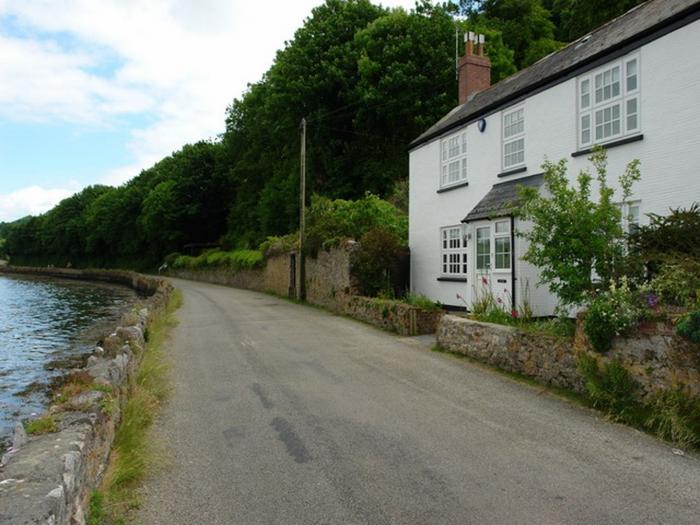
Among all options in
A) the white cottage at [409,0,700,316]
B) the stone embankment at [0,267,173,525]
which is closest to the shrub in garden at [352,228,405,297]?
the white cottage at [409,0,700,316]

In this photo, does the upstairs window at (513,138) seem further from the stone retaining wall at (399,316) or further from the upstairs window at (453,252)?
the stone retaining wall at (399,316)

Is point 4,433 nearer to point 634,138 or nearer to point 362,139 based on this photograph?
point 634,138

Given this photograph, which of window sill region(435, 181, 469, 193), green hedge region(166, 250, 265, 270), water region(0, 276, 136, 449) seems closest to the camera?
water region(0, 276, 136, 449)

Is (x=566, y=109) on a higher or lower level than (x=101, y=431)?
higher

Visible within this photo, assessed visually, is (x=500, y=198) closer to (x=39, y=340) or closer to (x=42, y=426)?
(x=42, y=426)

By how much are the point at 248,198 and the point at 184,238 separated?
43.9 feet

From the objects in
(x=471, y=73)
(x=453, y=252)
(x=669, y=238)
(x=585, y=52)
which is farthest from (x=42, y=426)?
(x=471, y=73)

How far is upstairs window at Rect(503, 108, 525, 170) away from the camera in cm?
1491

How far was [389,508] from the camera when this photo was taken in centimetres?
447

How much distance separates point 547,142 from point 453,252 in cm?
512

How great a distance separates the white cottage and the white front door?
32mm

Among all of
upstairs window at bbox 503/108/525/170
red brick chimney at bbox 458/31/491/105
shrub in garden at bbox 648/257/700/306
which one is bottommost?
shrub in garden at bbox 648/257/700/306

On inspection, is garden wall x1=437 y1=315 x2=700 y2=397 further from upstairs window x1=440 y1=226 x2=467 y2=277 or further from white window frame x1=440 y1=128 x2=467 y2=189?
white window frame x1=440 y1=128 x2=467 y2=189

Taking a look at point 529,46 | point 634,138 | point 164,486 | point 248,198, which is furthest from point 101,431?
point 248,198
